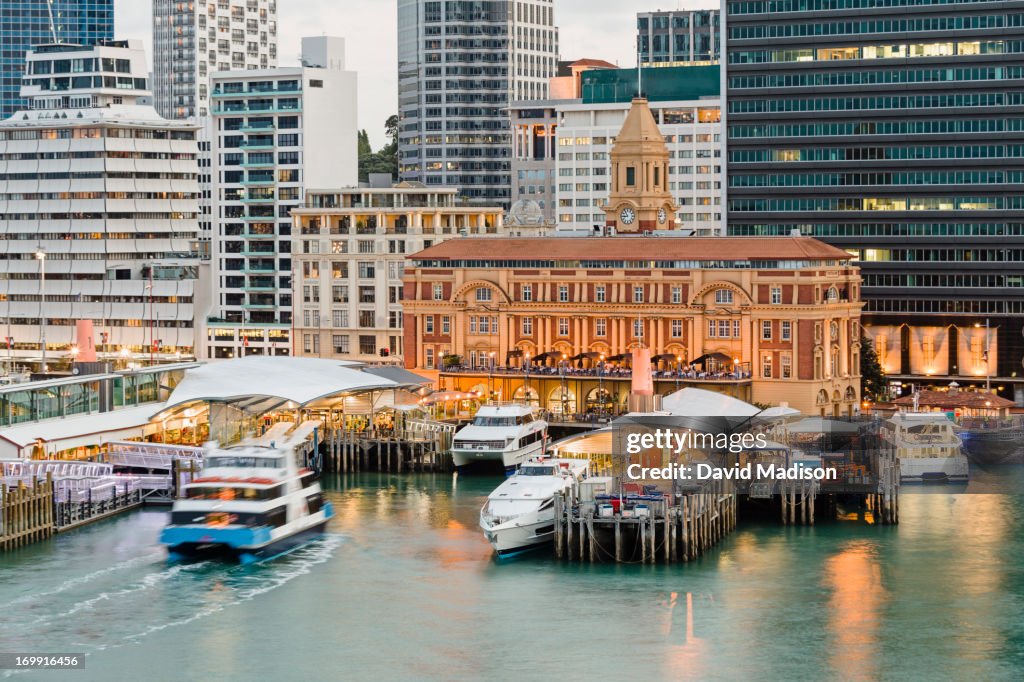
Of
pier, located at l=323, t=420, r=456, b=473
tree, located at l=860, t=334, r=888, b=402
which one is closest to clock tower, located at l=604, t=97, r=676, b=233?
tree, located at l=860, t=334, r=888, b=402

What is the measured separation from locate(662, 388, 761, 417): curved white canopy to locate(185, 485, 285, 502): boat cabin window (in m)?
33.9

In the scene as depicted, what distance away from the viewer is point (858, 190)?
17588 cm

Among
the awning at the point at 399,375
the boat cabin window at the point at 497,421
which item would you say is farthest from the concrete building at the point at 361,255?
the boat cabin window at the point at 497,421

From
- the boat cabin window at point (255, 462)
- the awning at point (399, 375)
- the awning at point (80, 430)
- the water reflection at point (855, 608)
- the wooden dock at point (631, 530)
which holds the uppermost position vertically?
the awning at point (399, 375)

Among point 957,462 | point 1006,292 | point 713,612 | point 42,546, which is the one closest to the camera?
point 713,612

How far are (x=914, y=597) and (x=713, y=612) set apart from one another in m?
9.87

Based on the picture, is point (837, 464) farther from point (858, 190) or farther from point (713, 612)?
point (858, 190)

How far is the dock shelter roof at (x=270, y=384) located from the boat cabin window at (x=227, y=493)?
1000 inches

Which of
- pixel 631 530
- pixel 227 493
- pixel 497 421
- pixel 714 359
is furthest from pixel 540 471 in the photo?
pixel 714 359

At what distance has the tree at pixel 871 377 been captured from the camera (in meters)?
159

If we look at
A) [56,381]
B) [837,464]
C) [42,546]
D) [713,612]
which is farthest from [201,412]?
[713,612]

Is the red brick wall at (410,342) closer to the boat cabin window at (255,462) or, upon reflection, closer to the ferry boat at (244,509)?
the ferry boat at (244,509)

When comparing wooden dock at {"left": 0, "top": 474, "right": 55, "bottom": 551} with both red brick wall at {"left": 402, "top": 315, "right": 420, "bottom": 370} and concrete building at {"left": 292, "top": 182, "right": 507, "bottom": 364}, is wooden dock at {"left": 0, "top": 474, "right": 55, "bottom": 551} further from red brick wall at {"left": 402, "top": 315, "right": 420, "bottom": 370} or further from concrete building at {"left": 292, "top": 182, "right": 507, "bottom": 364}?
concrete building at {"left": 292, "top": 182, "right": 507, "bottom": 364}

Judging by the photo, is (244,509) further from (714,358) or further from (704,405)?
(714,358)
